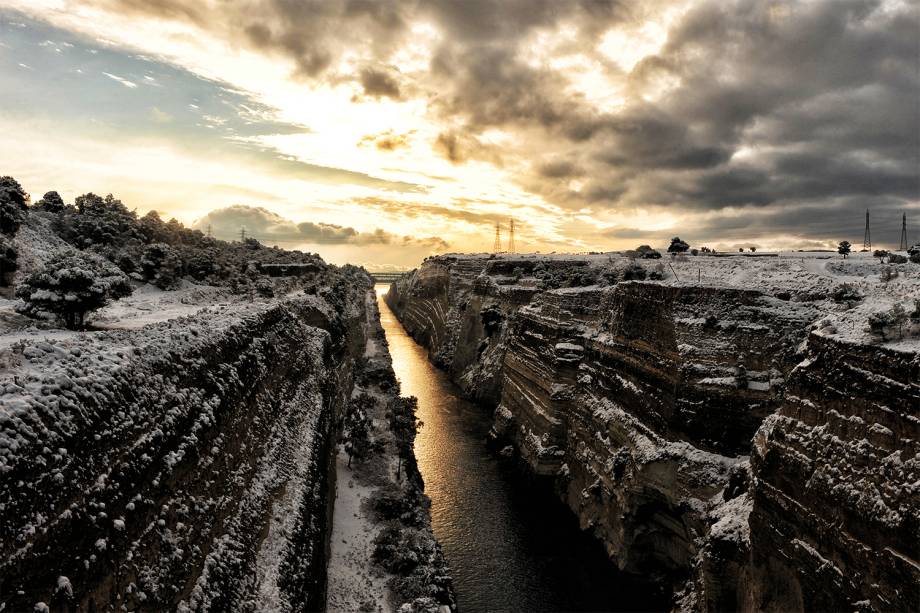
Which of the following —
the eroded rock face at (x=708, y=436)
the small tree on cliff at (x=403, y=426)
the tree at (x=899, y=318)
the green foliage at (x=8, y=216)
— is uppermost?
the green foliage at (x=8, y=216)

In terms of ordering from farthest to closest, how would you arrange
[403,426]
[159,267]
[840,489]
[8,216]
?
[159,267] < [403,426] < [8,216] < [840,489]

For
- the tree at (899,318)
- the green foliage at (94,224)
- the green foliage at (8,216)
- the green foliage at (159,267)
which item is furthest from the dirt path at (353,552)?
the green foliage at (94,224)

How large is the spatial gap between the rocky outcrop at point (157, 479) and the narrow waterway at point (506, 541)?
→ 11019mm

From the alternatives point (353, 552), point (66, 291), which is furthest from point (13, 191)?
point (353, 552)

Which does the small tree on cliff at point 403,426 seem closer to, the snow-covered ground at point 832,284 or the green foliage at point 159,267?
the green foliage at point 159,267

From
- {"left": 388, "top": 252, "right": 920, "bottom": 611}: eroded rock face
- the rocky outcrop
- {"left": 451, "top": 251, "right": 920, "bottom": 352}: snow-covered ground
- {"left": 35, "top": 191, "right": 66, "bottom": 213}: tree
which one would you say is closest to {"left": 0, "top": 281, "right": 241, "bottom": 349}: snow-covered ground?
the rocky outcrop

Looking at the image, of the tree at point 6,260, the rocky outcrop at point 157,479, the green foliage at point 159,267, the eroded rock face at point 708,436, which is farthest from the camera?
the green foliage at point 159,267

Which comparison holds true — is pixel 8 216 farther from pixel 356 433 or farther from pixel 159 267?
pixel 356 433

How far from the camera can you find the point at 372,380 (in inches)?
2584

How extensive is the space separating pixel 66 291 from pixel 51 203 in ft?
149

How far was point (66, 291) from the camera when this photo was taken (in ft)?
74.3

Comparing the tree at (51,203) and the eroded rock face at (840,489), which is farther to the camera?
the tree at (51,203)

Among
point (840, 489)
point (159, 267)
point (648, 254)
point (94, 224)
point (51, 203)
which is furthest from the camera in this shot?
point (648, 254)

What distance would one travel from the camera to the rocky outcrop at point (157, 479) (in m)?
10.3
